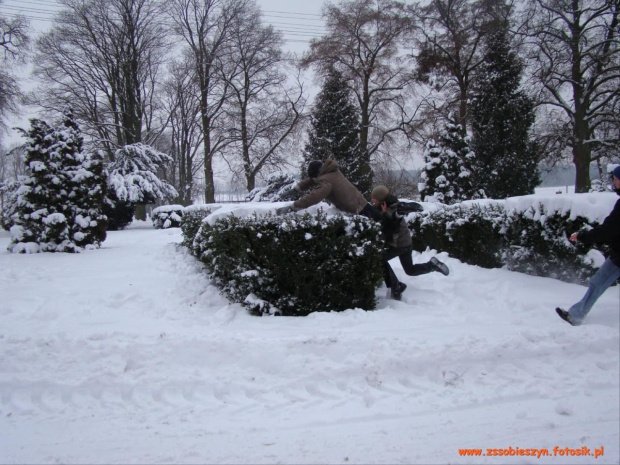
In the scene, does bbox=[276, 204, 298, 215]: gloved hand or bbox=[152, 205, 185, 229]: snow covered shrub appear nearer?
bbox=[276, 204, 298, 215]: gloved hand

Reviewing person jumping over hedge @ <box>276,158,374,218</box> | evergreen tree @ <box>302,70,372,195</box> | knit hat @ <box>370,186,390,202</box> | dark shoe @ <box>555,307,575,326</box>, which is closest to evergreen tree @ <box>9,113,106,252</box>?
person jumping over hedge @ <box>276,158,374,218</box>

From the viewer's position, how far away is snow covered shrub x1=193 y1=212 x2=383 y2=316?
4523 millimetres

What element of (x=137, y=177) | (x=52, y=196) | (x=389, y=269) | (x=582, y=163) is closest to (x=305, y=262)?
(x=389, y=269)

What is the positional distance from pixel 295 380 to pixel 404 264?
2.75 metres

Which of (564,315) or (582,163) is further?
(582,163)

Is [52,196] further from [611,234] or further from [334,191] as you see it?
[611,234]

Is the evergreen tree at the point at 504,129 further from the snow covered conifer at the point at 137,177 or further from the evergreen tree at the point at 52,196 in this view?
the snow covered conifer at the point at 137,177

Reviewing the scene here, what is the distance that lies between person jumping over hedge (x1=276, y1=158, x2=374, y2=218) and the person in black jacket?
2433mm

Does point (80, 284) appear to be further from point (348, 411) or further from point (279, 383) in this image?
point (348, 411)

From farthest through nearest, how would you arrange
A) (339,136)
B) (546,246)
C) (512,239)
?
(339,136)
(512,239)
(546,246)

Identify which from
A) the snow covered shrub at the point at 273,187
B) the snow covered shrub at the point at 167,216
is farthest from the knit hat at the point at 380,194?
the snow covered shrub at the point at 167,216

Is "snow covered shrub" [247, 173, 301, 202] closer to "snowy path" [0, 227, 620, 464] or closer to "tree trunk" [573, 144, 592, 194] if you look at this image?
"tree trunk" [573, 144, 592, 194]

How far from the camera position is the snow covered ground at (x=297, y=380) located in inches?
107

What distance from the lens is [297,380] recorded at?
343 centimetres
